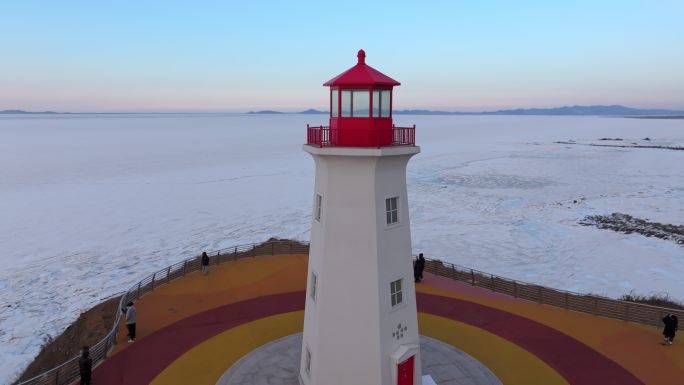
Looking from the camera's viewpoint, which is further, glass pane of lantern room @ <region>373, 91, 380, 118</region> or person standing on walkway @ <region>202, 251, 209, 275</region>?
person standing on walkway @ <region>202, 251, 209, 275</region>

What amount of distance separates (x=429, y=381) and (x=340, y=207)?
6130mm

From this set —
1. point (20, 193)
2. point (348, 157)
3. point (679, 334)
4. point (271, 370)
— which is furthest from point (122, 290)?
point (20, 193)

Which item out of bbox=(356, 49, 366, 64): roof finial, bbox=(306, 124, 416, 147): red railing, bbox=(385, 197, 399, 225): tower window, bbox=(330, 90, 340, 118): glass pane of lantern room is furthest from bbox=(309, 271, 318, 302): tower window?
bbox=(356, 49, 366, 64): roof finial

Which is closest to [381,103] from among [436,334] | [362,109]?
[362,109]

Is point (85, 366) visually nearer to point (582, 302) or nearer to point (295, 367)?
point (295, 367)

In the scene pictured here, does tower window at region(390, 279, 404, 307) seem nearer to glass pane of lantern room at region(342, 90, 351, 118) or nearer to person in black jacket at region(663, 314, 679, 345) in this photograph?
glass pane of lantern room at region(342, 90, 351, 118)

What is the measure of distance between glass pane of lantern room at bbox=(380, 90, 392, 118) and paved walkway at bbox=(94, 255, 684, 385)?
30.2 feet

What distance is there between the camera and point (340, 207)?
11.3 m

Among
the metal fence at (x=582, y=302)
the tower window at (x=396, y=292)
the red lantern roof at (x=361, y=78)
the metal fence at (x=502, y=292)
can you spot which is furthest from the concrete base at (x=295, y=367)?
the red lantern roof at (x=361, y=78)

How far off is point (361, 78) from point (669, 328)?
13732mm

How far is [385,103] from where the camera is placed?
1058 cm

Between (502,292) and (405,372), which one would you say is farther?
(502,292)

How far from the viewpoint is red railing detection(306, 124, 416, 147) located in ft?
34.3

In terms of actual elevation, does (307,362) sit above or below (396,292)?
below
